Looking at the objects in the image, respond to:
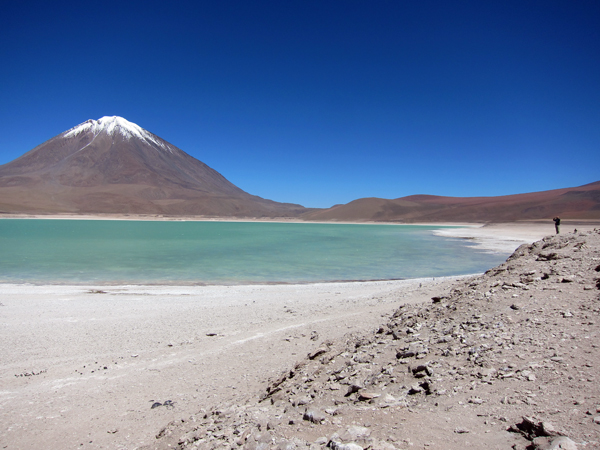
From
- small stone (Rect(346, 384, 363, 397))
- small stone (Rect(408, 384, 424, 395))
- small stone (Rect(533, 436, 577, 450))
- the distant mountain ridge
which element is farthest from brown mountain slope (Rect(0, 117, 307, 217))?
small stone (Rect(533, 436, 577, 450))

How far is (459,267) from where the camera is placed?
16.0 metres

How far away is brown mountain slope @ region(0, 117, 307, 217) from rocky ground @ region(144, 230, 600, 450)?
106676 mm

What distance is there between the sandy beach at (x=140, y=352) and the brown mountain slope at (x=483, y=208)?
92.9m

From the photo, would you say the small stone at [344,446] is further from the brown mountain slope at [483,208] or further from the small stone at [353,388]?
the brown mountain slope at [483,208]

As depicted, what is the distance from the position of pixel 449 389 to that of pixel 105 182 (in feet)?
560

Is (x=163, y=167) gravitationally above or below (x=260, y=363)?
above

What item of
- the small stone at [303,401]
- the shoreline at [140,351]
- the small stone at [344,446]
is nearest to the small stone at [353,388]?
the small stone at [303,401]

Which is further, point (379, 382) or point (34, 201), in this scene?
point (34, 201)

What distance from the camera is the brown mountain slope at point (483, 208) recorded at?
94.4 metres

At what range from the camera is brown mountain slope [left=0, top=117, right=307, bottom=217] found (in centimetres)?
11294

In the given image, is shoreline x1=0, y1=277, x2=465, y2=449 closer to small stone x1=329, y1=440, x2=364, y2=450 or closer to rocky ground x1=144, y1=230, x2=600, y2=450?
rocky ground x1=144, y1=230, x2=600, y2=450

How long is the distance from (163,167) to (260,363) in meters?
199

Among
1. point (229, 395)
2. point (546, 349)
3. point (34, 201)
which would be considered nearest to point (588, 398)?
point (546, 349)

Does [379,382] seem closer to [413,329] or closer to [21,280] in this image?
[413,329]
